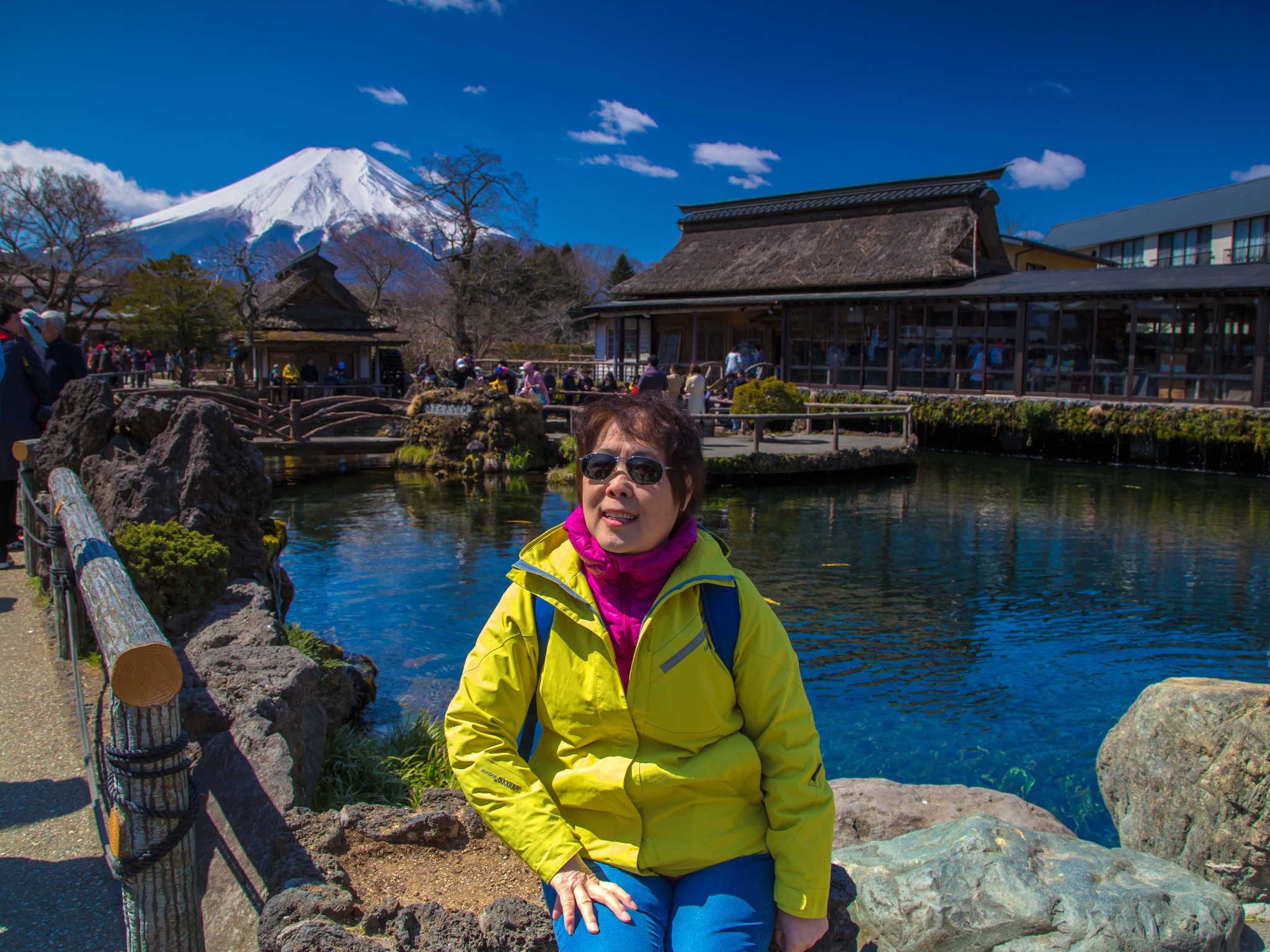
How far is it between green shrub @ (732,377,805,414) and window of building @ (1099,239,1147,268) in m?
46.2

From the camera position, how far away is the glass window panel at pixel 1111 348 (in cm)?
2289

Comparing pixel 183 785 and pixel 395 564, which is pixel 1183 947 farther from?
pixel 395 564

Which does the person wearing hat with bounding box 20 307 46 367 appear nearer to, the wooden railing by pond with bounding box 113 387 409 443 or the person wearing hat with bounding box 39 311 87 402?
the person wearing hat with bounding box 39 311 87 402

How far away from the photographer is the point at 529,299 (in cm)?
5200

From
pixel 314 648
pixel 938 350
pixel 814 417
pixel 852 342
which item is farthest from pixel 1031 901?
pixel 852 342

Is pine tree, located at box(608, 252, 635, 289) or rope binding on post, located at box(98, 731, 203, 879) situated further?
pine tree, located at box(608, 252, 635, 289)

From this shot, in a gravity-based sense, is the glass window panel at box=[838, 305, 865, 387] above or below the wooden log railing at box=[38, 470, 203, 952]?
above

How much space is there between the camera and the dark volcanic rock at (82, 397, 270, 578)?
5605mm

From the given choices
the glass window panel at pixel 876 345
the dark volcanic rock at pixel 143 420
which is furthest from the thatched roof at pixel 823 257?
the dark volcanic rock at pixel 143 420

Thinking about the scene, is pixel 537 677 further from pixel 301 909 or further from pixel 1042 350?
pixel 1042 350

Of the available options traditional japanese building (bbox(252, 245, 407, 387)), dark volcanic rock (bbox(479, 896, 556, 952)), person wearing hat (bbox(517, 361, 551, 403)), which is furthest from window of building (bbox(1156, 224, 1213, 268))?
dark volcanic rock (bbox(479, 896, 556, 952))

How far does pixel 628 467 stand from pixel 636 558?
24cm

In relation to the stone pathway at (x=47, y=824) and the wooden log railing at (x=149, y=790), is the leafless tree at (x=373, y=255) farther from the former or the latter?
the wooden log railing at (x=149, y=790)

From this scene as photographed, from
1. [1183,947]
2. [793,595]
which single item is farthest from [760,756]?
[793,595]
